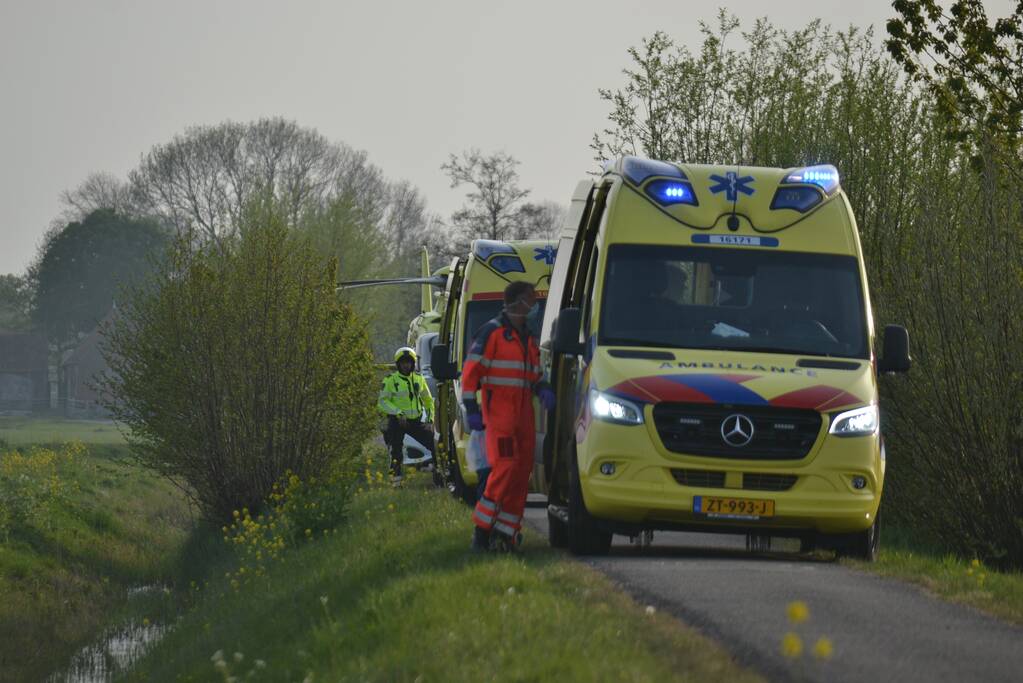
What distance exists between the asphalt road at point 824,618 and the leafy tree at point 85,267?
7903 centimetres

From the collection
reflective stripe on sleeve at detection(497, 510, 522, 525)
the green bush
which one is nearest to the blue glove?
reflective stripe on sleeve at detection(497, 510, 522, 525)

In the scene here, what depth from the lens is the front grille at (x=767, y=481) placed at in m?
12.0

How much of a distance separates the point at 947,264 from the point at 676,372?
4134 millimetres

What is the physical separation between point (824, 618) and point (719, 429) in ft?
7.84

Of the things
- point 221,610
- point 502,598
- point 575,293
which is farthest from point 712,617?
point 221,610

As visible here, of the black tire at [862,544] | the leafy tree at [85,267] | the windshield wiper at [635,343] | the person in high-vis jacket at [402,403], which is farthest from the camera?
the leafy tree at [85,267]

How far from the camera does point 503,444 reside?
1224 centimetres

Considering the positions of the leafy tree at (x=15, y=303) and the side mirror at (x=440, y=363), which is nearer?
the side mirror at (x=440, y=363)

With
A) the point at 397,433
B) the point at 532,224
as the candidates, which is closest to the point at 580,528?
the point at 397,433

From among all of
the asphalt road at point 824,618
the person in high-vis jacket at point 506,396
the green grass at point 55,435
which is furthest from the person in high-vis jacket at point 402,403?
the green grass at point 55,435

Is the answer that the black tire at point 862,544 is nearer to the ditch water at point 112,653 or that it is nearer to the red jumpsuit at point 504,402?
the red jumpsuit at point 504,402

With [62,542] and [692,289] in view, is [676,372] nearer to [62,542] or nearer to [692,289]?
[692,289]

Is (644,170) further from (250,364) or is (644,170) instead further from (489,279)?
(250,364)

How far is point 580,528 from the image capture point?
12617 millimetres
